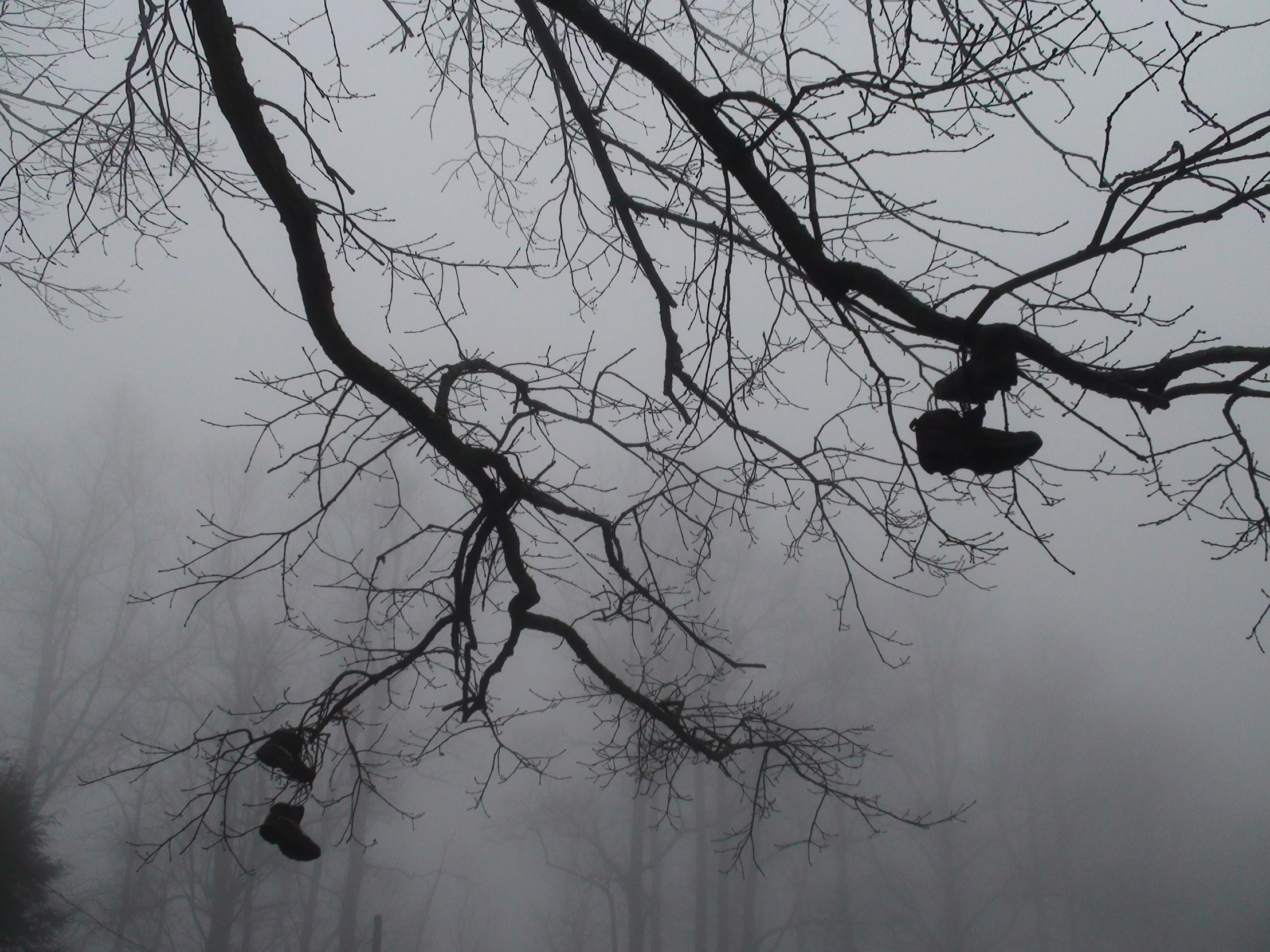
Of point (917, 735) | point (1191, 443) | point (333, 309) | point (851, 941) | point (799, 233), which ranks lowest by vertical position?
point (851, 941)

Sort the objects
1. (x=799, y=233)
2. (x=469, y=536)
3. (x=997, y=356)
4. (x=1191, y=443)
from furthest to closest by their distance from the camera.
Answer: (x=469, y=536) < (x=1191, y=443) < (x=799, y=233) < (x=997, y=356)

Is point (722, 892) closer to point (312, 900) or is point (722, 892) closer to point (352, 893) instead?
point (352, 893)

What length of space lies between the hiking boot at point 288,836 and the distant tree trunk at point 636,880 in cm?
744

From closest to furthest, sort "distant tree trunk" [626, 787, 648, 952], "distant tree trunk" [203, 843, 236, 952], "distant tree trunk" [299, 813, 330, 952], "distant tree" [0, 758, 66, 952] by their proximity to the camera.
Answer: "distant tree" [0, 758, 66, 952] < "distant tree trunk" [203, 843, 236, 952] < "distant tree trunk" [299, 813, 330, 952] < "distant tree trunk" [626, 787, 648, 952]

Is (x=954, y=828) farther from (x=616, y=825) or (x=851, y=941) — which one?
(x=616, y=825)

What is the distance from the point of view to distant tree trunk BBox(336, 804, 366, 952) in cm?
858

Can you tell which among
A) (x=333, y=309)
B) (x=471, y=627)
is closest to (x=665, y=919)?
(x=471, y=627)

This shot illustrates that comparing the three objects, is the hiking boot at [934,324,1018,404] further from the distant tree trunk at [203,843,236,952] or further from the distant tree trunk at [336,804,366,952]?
the distant tree trunk at [203,843,236,952]

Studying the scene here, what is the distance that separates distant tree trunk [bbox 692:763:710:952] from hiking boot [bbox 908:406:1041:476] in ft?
26.5

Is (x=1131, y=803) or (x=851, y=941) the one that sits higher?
(x=1131, y=803)

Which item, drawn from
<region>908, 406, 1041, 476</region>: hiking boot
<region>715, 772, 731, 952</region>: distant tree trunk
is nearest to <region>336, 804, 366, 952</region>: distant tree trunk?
<region>715, 772, 731, 952</region>: distant tree trunk

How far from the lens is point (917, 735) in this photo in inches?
394

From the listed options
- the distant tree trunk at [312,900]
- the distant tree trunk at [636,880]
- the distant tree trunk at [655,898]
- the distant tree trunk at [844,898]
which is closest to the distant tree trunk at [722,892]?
the distant tree trunk at [655,898]

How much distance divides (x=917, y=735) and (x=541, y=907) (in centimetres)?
514
